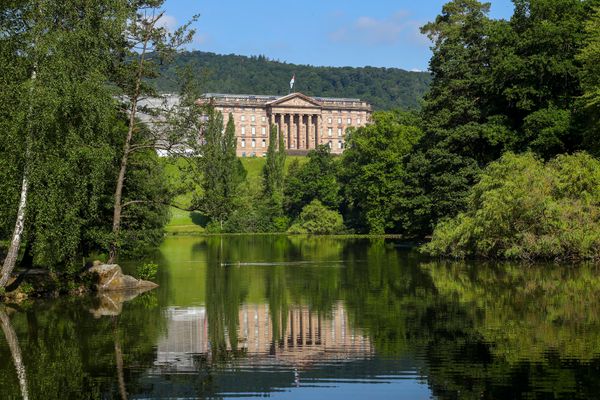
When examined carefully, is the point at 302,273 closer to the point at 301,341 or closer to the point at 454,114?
the point at 301,341

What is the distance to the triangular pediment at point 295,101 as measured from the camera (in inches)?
6594

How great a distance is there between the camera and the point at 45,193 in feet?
81.3

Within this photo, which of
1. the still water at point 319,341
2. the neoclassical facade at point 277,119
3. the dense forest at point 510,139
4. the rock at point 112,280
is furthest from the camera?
the neoclassical facade at point 277,119

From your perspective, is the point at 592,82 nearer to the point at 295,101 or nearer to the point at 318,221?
the point at 318,221

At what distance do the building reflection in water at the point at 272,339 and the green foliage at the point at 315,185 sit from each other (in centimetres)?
7304

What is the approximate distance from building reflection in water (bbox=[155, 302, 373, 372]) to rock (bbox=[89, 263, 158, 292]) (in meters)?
7.48

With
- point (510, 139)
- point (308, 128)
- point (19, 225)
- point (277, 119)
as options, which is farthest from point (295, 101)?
point (19, 225)

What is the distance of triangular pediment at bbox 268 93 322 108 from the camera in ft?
550

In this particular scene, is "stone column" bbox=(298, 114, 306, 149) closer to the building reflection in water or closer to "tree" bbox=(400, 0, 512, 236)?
"tree" bbox=(400, 0, 512, 236)

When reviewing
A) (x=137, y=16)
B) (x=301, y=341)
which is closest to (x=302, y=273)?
(x=137, y=16)

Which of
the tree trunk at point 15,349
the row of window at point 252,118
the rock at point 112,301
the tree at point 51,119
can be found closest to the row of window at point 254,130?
the row of window at point 252,118

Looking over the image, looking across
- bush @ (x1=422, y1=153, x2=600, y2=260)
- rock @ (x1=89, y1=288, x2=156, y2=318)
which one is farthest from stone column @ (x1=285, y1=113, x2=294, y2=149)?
rock @ (x1=89, y1=288, x2=156, y2=318)

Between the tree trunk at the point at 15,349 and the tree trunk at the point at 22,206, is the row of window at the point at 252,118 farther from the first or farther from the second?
the tree trunk at the point at 15,349

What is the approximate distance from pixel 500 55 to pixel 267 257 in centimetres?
1843
